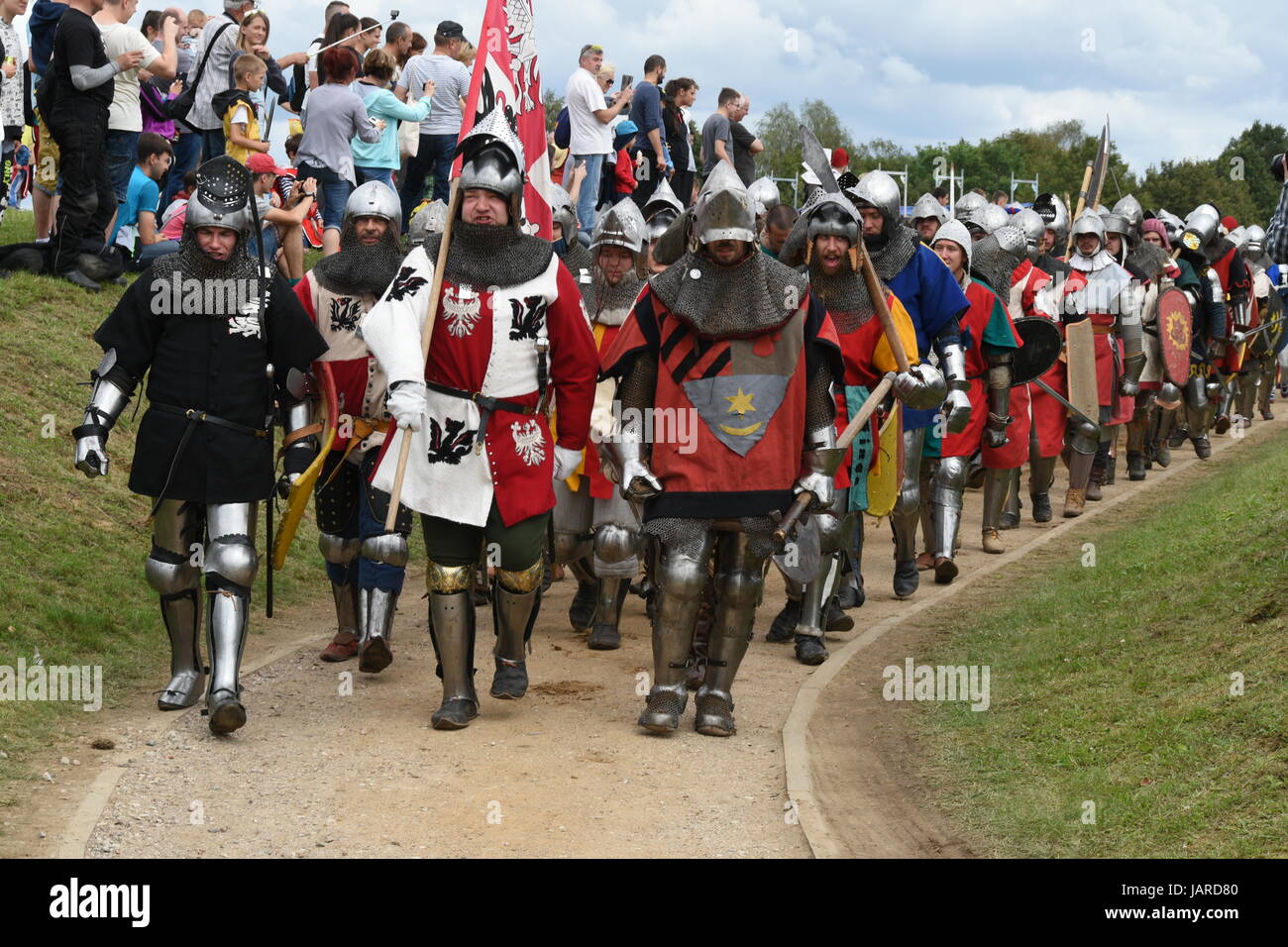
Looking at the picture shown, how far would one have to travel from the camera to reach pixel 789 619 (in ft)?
31.8

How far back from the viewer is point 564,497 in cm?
924

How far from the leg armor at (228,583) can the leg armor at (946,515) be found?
203 inches

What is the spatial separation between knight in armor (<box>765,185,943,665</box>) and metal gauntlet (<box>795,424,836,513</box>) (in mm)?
1161

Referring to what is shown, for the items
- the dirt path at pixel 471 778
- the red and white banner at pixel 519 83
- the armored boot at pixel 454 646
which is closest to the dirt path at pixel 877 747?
the dirt path at pixel 471 778

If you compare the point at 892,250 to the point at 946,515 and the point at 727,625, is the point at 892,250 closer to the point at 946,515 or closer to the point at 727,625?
the point at 946,515

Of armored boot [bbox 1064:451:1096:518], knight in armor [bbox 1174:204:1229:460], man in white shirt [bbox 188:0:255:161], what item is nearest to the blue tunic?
armored boot [bbox 1064:451:1096:518]

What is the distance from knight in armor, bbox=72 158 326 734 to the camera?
7230 mm

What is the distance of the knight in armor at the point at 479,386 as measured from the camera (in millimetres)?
7266

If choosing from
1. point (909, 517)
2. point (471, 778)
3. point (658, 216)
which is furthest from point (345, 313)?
point (909, 517)

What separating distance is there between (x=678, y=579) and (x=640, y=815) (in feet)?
4.21

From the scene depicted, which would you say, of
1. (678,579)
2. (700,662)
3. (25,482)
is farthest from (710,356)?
(25,482)

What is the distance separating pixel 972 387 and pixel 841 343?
2.97m

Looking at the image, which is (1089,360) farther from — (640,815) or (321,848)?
(321,848)

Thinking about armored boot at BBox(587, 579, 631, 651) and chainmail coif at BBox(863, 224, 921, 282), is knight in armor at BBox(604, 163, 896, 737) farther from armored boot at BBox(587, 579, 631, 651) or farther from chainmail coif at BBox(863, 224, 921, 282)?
chainmail coif at BBox(863, 224, 921, 282)
